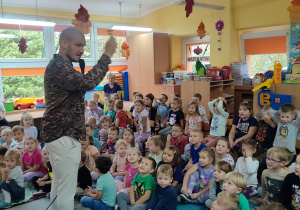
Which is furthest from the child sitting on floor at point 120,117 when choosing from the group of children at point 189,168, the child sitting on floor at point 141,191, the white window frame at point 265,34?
the white window frame at point 265,34

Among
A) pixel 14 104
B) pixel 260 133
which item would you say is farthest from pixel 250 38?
pixel 14 104

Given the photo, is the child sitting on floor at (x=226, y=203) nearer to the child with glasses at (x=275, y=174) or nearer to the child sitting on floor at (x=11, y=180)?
the child with glasses at (x=275, y=174)

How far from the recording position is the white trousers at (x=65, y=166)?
189 cm

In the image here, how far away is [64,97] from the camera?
1.90 metres

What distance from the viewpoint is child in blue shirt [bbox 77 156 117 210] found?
2904mm

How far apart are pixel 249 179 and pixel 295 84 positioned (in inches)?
88.0

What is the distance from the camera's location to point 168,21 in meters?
7.83

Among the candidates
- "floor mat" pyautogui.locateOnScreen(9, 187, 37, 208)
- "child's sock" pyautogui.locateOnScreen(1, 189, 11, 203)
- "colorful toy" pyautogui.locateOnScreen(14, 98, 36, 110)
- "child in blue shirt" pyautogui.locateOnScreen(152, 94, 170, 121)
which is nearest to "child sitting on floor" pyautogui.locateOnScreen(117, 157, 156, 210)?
"floor mat" pyautogui.locateOnScreen(9, 187, 37, 208)

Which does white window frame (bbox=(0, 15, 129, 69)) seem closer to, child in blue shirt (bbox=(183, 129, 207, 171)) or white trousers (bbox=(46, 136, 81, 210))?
child in blue shirt (bbox=(183, 129, 207, 171))

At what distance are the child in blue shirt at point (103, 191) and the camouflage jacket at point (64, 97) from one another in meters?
1.00

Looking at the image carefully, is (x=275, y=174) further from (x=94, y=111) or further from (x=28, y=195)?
(x=94, y=111)

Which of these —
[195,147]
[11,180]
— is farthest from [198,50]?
[11,180]

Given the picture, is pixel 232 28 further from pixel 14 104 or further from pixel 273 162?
pixel 14 104

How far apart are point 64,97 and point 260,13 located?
5.24 metres
